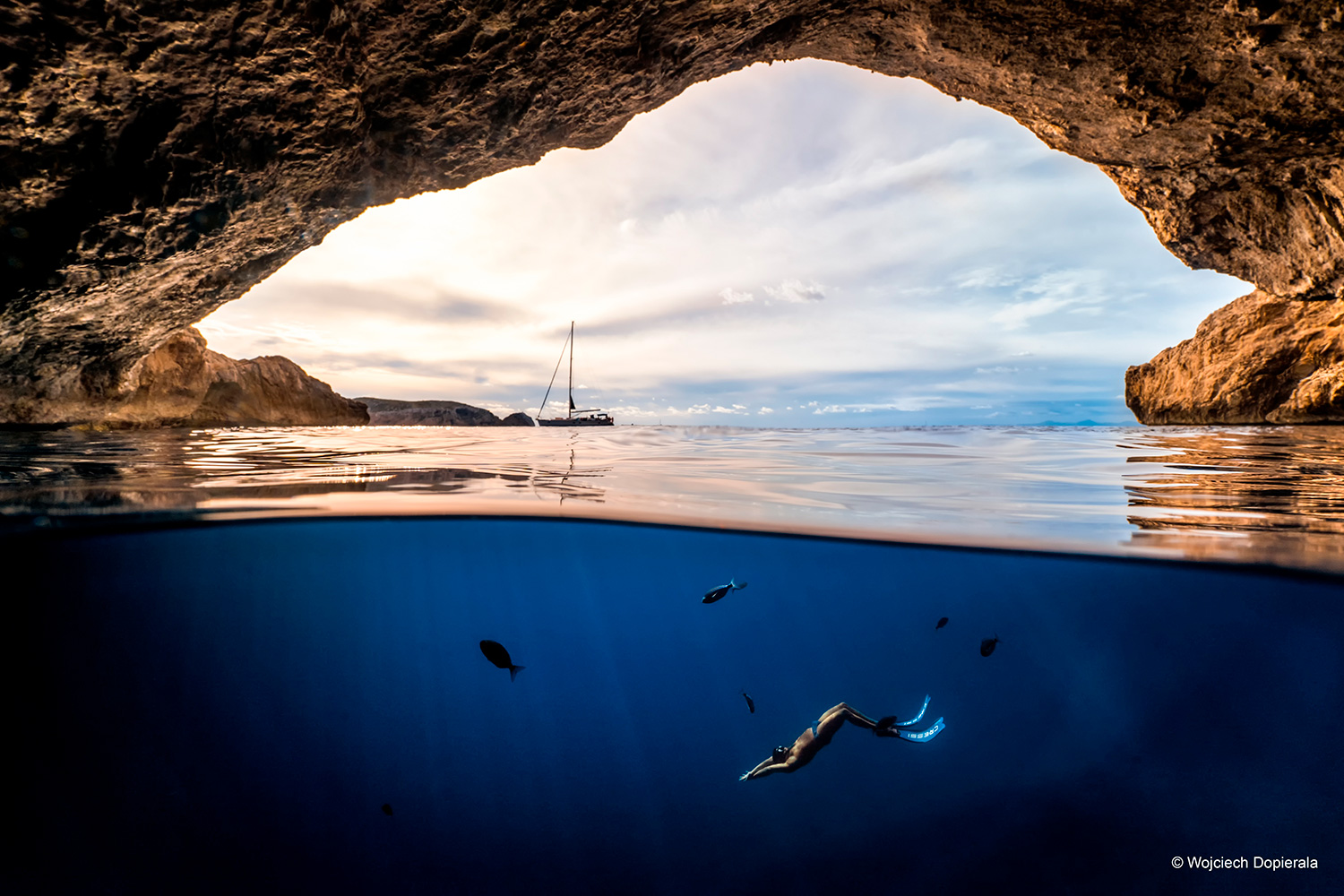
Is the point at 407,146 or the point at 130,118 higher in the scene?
the point at 407,146

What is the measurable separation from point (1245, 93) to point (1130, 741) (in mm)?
10325

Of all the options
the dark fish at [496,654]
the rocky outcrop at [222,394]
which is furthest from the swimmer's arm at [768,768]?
the rocky outcrop at [222,394]

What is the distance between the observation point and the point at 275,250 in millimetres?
9812

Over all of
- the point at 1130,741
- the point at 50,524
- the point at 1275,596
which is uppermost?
the point at 50,524

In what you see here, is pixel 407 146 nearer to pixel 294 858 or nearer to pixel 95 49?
pixel 95 49

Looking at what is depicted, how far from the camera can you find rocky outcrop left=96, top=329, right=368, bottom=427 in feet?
83.5

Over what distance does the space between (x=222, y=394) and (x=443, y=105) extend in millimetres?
33656

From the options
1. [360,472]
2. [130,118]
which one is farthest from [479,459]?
[130,118]

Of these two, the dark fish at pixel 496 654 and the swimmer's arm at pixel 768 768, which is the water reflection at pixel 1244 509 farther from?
the dark fish at pixel 496 654

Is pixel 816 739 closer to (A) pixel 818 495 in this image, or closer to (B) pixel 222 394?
(A) pixel 818 495

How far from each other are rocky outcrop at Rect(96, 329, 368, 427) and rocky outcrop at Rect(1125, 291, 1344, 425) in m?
Answer: 45.8

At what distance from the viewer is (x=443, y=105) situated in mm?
7445

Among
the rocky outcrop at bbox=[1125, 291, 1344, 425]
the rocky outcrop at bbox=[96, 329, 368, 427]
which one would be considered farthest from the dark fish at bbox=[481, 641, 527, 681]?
the rocky outcrop at bbox=[1125, 291, 1344, 425]

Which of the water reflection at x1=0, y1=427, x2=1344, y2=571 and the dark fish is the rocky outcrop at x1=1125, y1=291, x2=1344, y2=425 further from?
the dark fish
